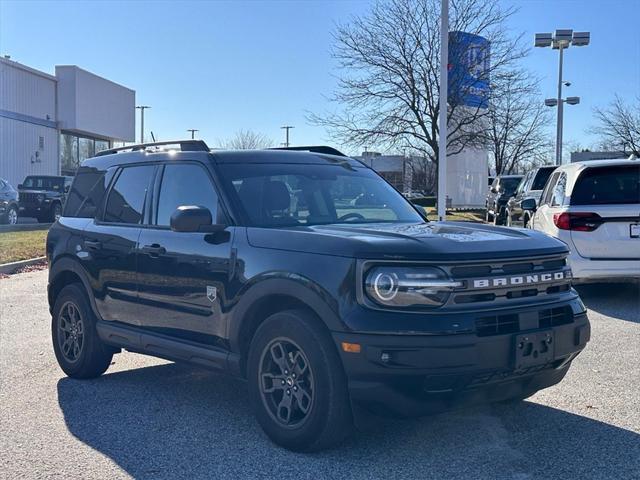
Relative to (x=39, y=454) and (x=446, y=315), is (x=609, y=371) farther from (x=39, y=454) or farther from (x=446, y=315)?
(x=39, y=454)

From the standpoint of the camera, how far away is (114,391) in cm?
580

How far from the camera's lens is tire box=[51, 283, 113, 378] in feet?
19.7

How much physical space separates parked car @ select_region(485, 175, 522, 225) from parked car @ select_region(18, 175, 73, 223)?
1483cm

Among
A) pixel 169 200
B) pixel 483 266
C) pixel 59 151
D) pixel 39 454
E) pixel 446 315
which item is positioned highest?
pixel 59 151

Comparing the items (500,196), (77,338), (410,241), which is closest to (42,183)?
(500,196)

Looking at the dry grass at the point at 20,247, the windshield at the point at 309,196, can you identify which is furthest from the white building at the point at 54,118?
the windshield at the point at 309,196

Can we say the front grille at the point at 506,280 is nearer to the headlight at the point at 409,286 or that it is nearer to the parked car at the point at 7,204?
the headlight at the point at 409,286

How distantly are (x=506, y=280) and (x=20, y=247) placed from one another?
14.3 meters

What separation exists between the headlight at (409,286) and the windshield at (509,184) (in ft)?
59.4

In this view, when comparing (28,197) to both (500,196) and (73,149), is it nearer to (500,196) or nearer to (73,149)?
(73,149)

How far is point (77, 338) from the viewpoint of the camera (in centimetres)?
616

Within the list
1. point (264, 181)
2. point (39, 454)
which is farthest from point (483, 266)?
point (39, 454)

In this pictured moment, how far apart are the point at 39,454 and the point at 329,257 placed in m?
2.14

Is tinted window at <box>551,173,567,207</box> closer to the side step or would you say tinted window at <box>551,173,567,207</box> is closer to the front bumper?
the front bumper
